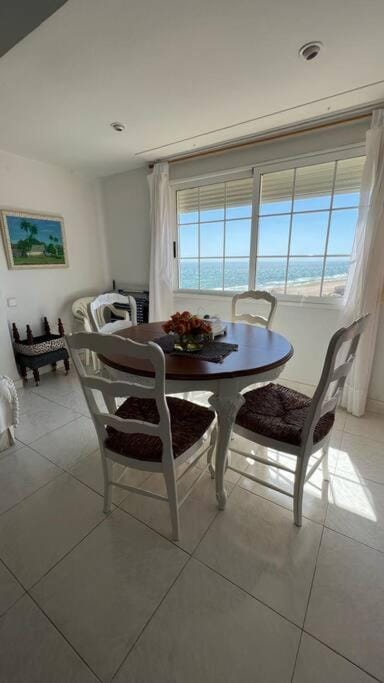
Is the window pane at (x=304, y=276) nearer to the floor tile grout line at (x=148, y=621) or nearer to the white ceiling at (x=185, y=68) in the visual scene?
the white ceiling at (x=185, y=68)

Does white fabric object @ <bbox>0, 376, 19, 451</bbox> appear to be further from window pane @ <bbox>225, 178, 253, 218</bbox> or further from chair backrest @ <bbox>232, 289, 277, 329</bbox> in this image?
window pane @ <bbox>225, 178, 253, 218</bbox>

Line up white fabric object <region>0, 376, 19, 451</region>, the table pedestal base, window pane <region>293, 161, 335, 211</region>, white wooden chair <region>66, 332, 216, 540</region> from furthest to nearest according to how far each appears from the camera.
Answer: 1. window pane <region>293, 161, 335, 211</region>
2. white fabric object <region>0, 376, 19, 451</region>
3. the table pedestal base
4. white wooden chair <region>66, 332, 216, 540</region>

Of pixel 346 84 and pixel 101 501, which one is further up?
pixel 346 84

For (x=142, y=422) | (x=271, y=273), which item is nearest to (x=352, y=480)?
(x=142, y=422)

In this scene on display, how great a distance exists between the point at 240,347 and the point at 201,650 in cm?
120

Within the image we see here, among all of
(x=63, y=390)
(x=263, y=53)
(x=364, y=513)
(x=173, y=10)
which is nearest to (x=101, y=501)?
(x=364, y=513)

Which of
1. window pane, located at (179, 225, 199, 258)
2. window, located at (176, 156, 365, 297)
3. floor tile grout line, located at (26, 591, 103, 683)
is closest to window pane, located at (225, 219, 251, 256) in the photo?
window, located at (176, 156, 365, 297)

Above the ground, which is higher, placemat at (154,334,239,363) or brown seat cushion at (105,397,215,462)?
placemat at (154,334,239,363)

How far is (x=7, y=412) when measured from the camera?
1.84 meters

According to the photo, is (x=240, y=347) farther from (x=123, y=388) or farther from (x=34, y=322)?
(x=34, y=322)

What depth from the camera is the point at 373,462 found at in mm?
1765

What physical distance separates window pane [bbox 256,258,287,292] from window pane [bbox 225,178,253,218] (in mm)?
500

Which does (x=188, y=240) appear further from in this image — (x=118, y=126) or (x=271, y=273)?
(x=118, y=126)

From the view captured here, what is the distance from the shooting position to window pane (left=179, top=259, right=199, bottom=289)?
3.19 m
